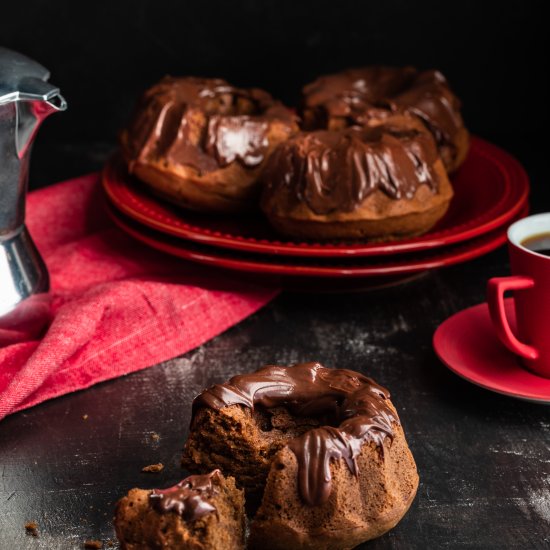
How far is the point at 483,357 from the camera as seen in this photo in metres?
1.58

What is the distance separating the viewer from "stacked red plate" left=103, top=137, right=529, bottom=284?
1.81 m

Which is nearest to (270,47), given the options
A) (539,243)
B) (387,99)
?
(387,99)

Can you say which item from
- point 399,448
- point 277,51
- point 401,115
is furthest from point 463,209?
point 399,448

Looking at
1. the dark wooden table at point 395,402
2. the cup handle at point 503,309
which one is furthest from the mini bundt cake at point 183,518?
the cup handle at point 503,309

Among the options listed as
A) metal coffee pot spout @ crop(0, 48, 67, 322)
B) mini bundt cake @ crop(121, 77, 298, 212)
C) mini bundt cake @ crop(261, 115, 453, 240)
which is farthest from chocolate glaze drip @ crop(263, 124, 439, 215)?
metal coffee pot spout @ crop(0, 48, 67, 322)

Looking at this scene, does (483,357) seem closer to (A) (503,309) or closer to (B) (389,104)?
(A) (503,309)

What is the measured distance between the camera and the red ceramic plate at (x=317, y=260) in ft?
5.93

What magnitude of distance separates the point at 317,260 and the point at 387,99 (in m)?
0.46

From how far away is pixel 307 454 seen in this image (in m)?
1.13

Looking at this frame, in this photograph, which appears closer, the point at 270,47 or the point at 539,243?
the point at 539,243

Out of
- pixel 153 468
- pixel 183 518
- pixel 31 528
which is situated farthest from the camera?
pixel 153 468

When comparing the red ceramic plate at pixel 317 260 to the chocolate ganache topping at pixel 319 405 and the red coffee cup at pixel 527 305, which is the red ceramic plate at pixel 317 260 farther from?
the chocolate ganache topping at pixel 319 405

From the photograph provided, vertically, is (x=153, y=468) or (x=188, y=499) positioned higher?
(x=188, y=499)

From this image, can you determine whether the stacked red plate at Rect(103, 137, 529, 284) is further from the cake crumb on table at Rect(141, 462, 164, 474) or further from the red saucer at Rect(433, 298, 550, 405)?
the cake crumb on table at Rect(141, 462, 164, 474)
